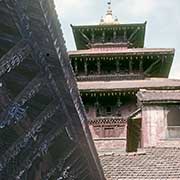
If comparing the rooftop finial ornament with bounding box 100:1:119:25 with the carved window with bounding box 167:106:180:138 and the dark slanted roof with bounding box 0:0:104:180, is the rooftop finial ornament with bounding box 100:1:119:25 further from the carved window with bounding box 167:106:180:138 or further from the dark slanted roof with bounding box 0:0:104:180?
the dark slanted roof with bounding box 0:0:104:180

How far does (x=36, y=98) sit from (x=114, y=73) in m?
26.3

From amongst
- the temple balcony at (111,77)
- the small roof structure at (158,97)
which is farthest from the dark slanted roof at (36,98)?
the temple balcony at (111,77)

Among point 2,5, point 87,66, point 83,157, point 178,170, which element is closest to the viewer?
point 2,5

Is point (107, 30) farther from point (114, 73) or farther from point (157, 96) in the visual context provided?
point (157, 96)

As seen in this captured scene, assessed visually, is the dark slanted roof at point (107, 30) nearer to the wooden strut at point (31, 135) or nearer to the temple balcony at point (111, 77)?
the temple balcony at point (111, 77)

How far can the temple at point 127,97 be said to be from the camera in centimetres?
1348

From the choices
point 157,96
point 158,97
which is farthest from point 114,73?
point 158,97

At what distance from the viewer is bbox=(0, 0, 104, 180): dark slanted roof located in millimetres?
3799

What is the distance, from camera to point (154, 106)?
59.5 ft

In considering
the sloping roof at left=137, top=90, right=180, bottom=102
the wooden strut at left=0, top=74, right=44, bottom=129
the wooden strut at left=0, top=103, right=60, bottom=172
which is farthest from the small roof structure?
the wooden strut at left=0, top=74, right=44, bottom=129

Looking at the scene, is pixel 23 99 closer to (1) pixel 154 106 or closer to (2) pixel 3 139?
(2) pixel 3 139

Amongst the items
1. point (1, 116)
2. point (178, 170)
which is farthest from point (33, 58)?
point (178, 170)

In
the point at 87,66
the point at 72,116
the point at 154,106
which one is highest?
the point at 87,66

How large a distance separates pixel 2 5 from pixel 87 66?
2694 cm
